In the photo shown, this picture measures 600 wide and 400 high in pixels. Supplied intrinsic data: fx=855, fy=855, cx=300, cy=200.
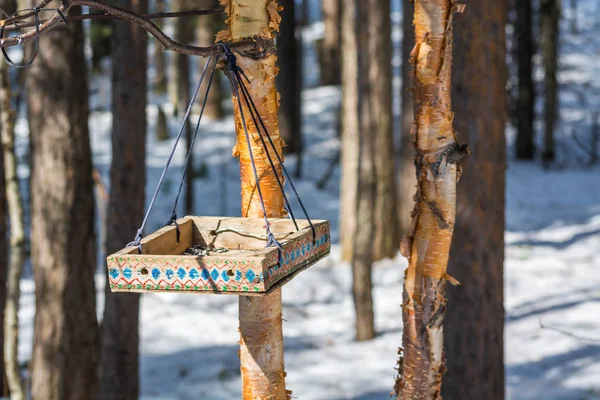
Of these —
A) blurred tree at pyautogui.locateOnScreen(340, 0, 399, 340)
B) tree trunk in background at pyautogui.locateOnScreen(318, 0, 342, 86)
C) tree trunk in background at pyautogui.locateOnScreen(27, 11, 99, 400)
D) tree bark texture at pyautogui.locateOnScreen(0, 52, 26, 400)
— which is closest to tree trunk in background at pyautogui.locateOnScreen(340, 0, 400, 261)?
blurred tree at pyautogui.locateOnScreen(340, 0, 399, 340)

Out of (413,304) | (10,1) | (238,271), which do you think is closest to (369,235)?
(10,1)

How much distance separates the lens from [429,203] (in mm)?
3250

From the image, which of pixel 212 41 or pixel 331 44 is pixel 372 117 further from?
pixel 331 44

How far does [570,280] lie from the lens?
10.5m

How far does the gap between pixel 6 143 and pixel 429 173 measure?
5415 millimetres

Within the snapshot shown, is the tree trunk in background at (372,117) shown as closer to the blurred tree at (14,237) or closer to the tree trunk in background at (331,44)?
the blurred tree at (14,237)

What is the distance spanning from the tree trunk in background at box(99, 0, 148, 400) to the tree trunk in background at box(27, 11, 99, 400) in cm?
18

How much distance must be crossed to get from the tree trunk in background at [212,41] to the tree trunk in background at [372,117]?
4.70 meters

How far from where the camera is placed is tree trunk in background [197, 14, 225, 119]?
16.3 m

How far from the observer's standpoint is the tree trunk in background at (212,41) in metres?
16.3

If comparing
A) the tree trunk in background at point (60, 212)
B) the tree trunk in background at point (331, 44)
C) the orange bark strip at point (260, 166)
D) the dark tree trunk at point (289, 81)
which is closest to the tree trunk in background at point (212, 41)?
the dark tree trunk at point (289, 81)

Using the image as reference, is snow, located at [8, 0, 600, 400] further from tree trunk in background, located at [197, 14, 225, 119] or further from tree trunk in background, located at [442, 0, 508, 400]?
tree trunk in background, located at [197, 14, 225, 119]

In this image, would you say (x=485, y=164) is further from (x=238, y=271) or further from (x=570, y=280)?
(x=570, y=280)

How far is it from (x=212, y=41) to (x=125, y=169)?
29.9ft
